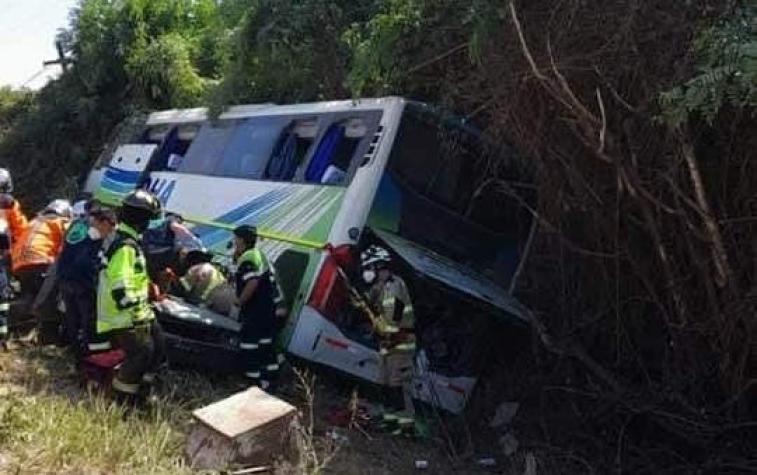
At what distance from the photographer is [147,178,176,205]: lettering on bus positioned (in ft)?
34.7

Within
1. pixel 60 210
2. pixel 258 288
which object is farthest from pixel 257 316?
pixel 60 210

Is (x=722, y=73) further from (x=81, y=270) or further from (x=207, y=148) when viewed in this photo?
(x=207, y=148)

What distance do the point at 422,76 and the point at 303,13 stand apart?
2720 millimetres

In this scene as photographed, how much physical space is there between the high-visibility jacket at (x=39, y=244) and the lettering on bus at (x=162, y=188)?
168 centimetres

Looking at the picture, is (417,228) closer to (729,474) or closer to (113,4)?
(729,474)

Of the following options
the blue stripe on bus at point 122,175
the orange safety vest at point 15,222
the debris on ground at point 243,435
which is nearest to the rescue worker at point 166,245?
the orange safety vest at point 15,222

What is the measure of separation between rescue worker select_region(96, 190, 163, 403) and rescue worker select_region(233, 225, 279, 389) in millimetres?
933

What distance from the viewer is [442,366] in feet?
24.3

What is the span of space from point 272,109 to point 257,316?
292cm

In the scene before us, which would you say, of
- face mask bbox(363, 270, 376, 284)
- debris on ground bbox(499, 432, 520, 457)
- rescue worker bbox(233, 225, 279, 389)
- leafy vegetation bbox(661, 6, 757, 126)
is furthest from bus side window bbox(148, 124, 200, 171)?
leafy vegetation bbox(661, 6, 757, 126)

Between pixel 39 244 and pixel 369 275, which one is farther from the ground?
pixel 369 275

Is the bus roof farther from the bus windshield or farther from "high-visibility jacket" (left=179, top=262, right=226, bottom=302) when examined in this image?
"high-visibility jacket" (left=179, top=262, right=226, bottom=302)

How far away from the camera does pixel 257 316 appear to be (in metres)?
7.23

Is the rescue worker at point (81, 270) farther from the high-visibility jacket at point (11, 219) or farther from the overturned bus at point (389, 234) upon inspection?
the high-visibility jacket at point (11, 219)
